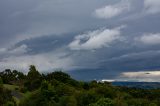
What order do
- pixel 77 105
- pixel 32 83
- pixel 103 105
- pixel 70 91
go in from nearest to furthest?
pixel 103 105, pixel 77 105, pixel 70 91, pixel 32 83

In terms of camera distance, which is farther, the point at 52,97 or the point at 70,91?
the point at 70,91

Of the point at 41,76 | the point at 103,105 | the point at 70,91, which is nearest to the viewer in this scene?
the point at 103,105

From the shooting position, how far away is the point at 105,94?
128 m

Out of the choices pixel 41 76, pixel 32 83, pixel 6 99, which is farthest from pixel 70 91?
pixel 41 76

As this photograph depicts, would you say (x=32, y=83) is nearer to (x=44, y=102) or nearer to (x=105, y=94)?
(x=105, y=94)

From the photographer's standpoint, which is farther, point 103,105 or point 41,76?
point 41,76

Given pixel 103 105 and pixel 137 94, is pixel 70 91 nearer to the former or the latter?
pixel 103 105

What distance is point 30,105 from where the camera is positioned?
110 m

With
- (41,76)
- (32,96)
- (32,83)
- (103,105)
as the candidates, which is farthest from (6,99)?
(41,76)

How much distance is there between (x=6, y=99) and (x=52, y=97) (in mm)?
18890

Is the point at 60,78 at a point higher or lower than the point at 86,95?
higher

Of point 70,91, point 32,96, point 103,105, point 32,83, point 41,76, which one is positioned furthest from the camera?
point 41,76

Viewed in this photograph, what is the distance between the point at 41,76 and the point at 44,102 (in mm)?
85938

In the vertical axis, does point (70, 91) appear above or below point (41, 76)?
below
